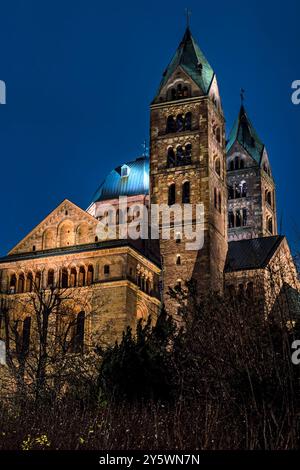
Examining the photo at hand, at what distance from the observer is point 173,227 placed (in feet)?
222

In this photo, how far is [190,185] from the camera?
6850 centimetres

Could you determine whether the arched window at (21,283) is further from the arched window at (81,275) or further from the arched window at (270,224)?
the arched window at (270,224)

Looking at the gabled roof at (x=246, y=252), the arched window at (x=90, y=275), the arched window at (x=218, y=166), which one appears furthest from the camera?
the arched window at (x=218, y=166)

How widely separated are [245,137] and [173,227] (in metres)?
29.4

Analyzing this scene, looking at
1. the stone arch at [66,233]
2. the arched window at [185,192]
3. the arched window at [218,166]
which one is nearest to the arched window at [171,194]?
the arched window at [185,192]

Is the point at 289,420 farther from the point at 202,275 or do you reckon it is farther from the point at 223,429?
the point at 202,275

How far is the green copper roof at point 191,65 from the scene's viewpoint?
238ft

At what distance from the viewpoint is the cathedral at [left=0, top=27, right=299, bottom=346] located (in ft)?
185

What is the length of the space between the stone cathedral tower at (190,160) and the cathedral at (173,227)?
9 cm

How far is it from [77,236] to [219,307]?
29.2 metres

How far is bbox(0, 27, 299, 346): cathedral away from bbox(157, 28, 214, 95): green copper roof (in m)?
0.11

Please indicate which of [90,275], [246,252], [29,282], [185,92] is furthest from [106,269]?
[185,92]
